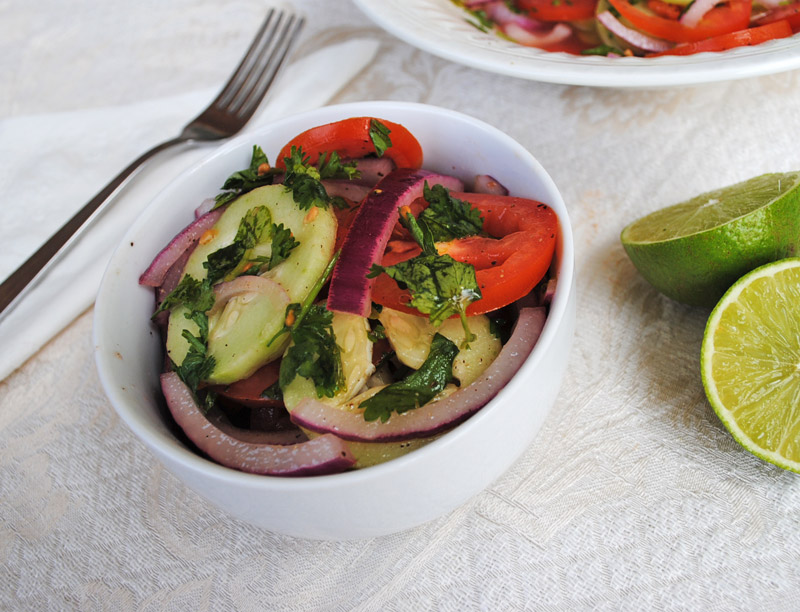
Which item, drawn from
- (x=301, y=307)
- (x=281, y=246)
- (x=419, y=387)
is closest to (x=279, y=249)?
(x=281, y=246)

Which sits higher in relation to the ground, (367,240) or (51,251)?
(367,240)

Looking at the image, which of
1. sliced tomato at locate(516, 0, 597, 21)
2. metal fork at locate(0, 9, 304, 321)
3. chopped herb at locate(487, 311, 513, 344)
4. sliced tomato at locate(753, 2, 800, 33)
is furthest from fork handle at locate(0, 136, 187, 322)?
sliced tomato at locate(753, 2, 800, 33)

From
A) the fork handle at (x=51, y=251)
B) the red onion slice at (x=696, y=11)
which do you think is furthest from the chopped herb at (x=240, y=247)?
the red onion slice at (x=696, y=11)

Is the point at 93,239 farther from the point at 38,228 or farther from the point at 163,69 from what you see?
the point at 163,69

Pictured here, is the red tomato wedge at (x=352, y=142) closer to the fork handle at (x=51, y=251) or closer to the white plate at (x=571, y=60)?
the white plate at (x=571, y=60)

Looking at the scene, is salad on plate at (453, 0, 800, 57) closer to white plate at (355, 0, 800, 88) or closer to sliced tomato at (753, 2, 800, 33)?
sliced tomato at (753, 2, 800, 33)

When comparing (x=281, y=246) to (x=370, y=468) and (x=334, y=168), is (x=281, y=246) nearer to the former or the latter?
(x=334, y=168)
